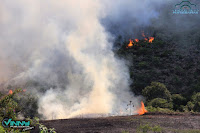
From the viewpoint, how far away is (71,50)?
39.9 metres

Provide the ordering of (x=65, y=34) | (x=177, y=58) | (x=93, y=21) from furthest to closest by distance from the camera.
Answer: (x=177, y=58) < (x=93, y=21) < (x=65, y=34)

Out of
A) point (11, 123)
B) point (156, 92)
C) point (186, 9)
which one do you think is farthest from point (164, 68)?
Result: point (11, 123)

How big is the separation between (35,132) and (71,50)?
22.2 metres

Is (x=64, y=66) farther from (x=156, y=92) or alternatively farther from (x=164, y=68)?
(x=164, y=68)

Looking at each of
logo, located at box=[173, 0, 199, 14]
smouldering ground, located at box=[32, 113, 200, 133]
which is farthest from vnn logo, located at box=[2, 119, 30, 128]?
logo, located at box=[173, 0, 199, 14]

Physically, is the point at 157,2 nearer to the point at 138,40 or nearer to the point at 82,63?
the point at 138,40

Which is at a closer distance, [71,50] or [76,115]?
[76,115]

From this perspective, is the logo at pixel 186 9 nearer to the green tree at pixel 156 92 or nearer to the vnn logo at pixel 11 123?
the green tree at pixel 156 92

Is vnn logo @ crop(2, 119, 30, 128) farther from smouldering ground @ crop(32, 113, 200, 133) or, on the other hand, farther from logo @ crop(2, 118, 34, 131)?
smouldering ground @ crop(32, 113, 200, 133)

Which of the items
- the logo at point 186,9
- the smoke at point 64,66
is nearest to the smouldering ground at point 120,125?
the smoke at point 64,66

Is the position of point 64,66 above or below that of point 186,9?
below

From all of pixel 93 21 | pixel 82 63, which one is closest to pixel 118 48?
pixel 93 21

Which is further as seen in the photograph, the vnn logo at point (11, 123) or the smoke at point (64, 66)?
the smoke at point (64, 66)

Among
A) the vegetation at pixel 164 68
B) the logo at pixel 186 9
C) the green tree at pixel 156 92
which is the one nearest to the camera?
the green tree at pixel 156 92
